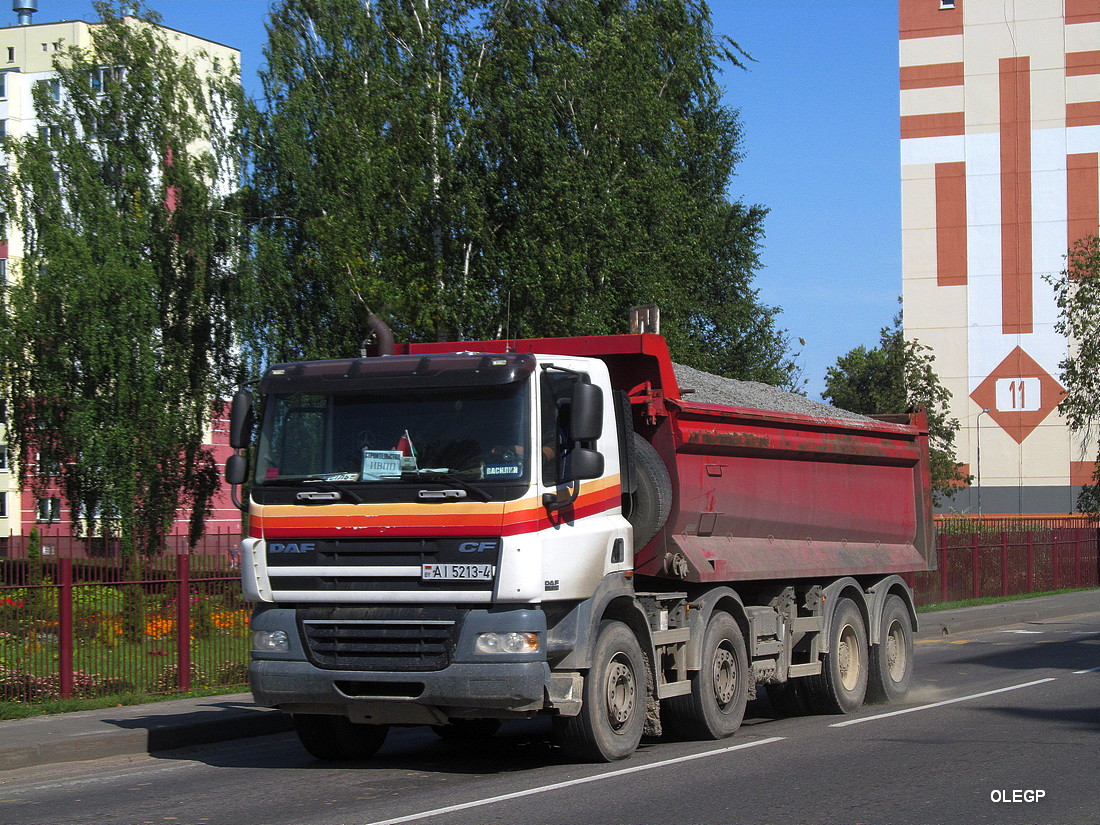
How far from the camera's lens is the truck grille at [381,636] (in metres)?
8.83

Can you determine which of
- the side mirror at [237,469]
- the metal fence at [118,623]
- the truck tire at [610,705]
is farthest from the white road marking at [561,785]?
the metal fence at [118,623]

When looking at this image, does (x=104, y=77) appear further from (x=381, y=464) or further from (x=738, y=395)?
(x=381, y=464)

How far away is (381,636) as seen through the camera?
8.95m

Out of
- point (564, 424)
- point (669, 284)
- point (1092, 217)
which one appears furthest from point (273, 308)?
point (1092, 217)

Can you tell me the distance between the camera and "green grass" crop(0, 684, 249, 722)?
502 inches

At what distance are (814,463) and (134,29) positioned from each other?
28167mm

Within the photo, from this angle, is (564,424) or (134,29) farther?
(134,29)

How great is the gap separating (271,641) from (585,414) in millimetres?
2702

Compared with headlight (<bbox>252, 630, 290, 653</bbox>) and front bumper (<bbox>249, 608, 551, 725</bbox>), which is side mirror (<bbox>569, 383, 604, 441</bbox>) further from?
headlight (<bbox>252, 630, 290, 653</bbox>)

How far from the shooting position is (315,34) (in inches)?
1399

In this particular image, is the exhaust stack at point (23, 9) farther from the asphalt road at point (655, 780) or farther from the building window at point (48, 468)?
the asphalt road at point (655, 780)

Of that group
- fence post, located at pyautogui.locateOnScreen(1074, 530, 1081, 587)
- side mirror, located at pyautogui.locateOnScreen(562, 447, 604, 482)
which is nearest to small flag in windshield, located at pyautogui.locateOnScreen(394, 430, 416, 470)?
side mirror, located at pyautogui.locateOnScreen(562, 447, 604, 482)

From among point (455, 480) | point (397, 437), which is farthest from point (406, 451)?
point (455, 480)

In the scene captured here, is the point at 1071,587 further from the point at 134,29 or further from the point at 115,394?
the point at 134,29
